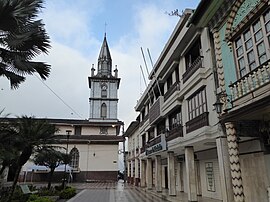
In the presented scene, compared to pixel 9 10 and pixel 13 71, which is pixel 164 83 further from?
pixel 9 10

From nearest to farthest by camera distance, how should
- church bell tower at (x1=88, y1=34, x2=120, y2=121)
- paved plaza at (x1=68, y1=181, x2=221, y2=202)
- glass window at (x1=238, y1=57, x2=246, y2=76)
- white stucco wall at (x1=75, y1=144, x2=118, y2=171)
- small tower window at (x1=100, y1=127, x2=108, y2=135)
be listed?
glass window at (x1=238, y1=57, x2=246, y2=76)
paved plaza at (x1=68, y1=181, x2=221, y2=202)
white stucco wall at (x1=75, y1=144, x2=118, y2=171)
small tower window at (x1=100, y1=127, x2=108, y2=135)
church bell tower at (x1=88, y1=34, x2=120, y2=121)

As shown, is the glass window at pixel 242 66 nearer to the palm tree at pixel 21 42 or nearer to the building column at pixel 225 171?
the building column at pixel 225 171

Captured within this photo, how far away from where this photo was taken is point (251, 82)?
22.9 feet

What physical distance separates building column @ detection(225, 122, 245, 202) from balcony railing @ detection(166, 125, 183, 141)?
490 cm

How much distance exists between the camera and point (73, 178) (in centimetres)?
3225

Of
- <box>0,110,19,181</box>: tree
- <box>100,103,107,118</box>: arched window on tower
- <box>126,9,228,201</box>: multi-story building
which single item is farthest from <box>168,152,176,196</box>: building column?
<box>100,103,107,118</box>: arched window on tower

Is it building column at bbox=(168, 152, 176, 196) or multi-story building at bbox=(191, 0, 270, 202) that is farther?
building column at bbox=(168, 152, 176, 196)

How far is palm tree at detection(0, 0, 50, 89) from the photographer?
650cm

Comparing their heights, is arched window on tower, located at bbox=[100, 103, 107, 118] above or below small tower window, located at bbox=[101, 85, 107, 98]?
below

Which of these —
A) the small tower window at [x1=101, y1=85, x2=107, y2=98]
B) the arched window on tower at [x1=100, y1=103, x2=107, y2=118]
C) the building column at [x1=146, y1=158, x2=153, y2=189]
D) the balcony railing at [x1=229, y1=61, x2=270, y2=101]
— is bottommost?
the building column at [x1=146, y1=158, x2=153, y2=189]

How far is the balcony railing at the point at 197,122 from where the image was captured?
10288 millimetres

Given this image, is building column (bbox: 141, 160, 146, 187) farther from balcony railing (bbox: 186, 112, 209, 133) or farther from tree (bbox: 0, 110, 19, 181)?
tree (bbox: 0, 110, 19, 181)

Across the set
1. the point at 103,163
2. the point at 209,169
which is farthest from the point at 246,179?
the point at 103,163

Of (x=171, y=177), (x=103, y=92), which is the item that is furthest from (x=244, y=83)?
(x=103, y=92)
